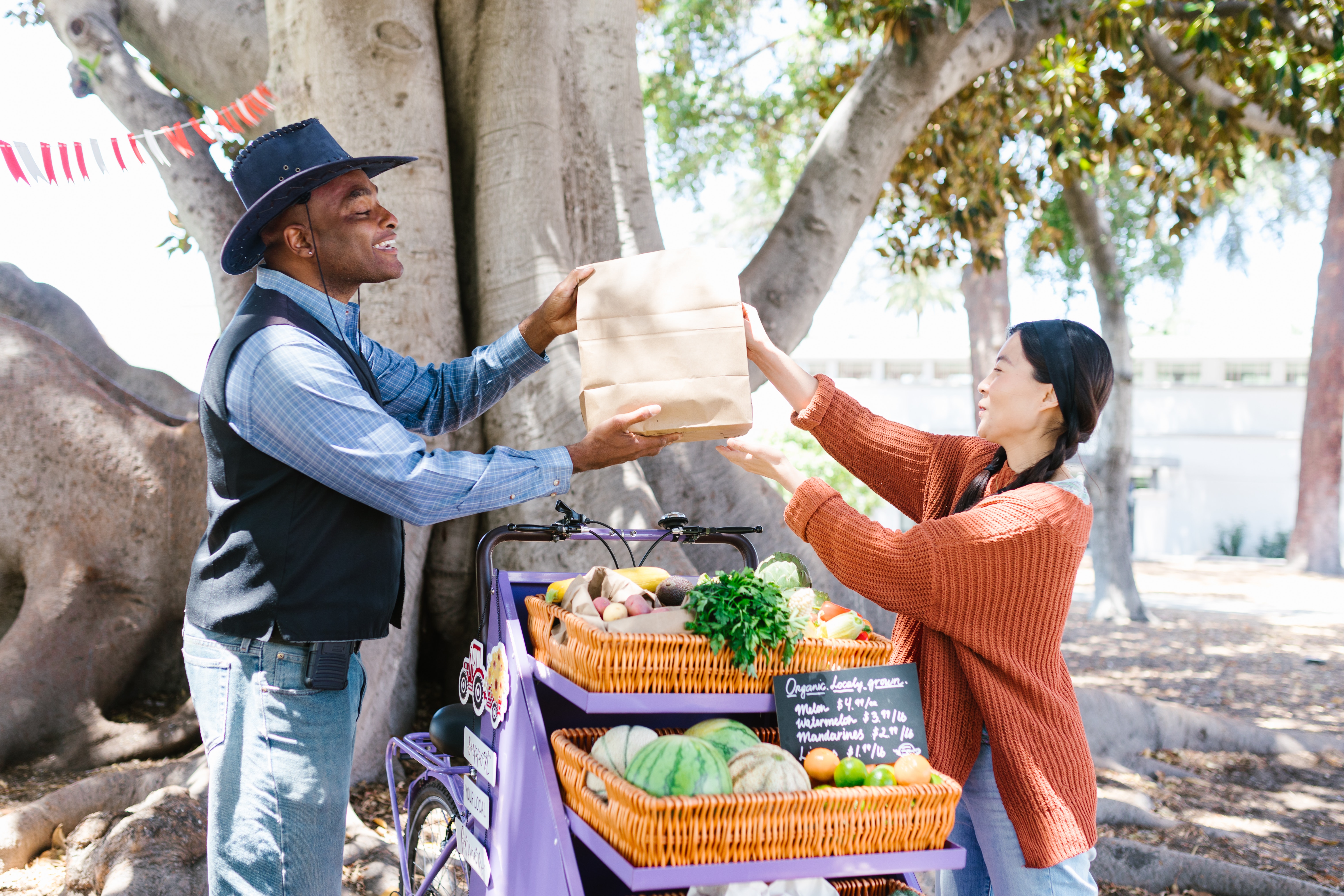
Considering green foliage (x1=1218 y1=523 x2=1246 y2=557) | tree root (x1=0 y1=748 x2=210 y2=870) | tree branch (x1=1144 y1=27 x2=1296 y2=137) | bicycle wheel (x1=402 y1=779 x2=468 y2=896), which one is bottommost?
green foliage (x1=1218 y1=523 x2=1246 y2=557)

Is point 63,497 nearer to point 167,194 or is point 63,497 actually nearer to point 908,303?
point 167,194

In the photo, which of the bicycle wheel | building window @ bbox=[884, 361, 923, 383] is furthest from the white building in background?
the bicycle wheel

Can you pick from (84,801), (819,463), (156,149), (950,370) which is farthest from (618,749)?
(950,370)

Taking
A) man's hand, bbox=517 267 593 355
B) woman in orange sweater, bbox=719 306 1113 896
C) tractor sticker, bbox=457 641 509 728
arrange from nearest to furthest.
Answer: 1. woman in orange sweater, bbox=719 306 1113 896
2. tractor sticker, bbox=457 641 509 728
3. man's hand, bbox=517 267 593 355

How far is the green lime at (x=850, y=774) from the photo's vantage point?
1839mm

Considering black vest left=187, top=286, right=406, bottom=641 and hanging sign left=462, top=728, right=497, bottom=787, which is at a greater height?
black vest left=187, top=286, right=406, bottom=641

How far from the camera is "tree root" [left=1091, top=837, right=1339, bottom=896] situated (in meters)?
4.10

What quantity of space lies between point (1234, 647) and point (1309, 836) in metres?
6.56

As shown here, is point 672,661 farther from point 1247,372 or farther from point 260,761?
point 1247,372

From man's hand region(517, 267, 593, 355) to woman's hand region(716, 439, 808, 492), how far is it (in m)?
0.51

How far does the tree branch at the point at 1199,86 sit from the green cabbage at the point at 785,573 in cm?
579

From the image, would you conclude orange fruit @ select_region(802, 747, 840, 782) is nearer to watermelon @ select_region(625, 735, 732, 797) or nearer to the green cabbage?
watermelon @ select_region(625, 735, 732, 797)

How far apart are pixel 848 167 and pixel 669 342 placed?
3.74m

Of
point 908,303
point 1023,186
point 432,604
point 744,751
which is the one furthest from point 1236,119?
point 908,303
